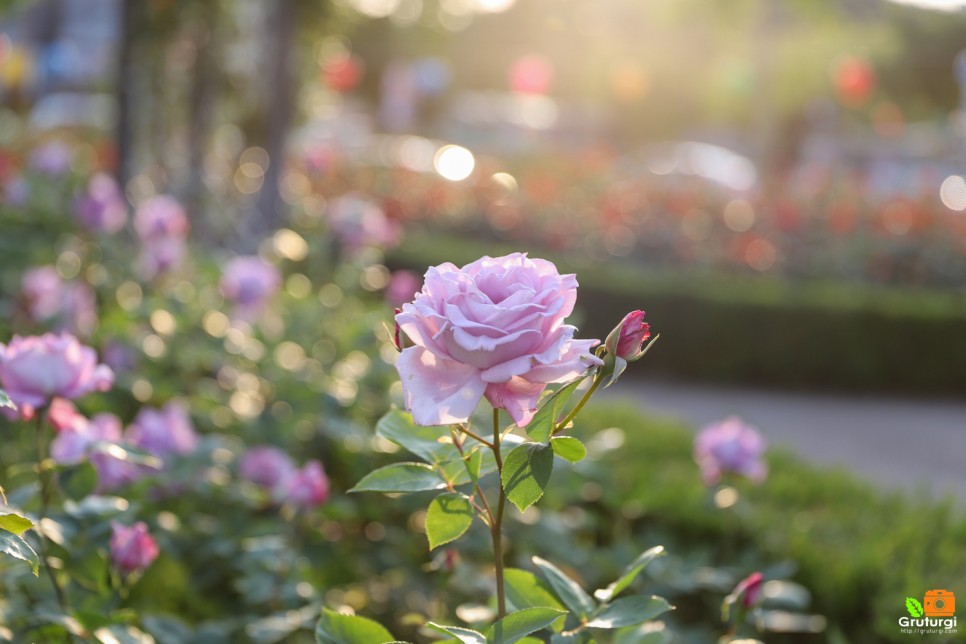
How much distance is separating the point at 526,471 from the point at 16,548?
1.67ft

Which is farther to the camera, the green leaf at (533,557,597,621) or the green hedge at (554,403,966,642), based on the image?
the green hedge at (554,403,966,642)

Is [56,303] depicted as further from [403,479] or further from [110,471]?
[403,479]

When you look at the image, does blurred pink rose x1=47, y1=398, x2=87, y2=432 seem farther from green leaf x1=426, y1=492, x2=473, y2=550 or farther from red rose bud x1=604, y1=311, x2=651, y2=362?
red rose bud x1=604, y1=311, x2=651, y2=362

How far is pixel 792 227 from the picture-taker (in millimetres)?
9312

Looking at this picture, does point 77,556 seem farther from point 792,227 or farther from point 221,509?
point 792,227

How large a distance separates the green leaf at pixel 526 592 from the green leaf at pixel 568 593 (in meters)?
0.02

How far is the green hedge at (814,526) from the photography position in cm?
258

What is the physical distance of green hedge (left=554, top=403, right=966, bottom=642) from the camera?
2576 millimetres

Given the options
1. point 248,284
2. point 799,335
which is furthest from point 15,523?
point 799,335

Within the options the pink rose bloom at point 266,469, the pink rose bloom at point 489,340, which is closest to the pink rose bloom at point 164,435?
the pink rose bloom at point 266,469

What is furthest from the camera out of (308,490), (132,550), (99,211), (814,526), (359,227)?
(359,227)

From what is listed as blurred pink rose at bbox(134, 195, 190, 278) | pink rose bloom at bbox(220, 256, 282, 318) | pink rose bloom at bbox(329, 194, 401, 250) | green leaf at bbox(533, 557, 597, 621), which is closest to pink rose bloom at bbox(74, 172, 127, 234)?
blurred pink rose at bbox(134, 195, 190, 278)

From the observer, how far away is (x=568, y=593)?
1.25 metres

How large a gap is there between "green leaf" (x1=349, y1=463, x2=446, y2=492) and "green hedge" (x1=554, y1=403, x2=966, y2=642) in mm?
1319
